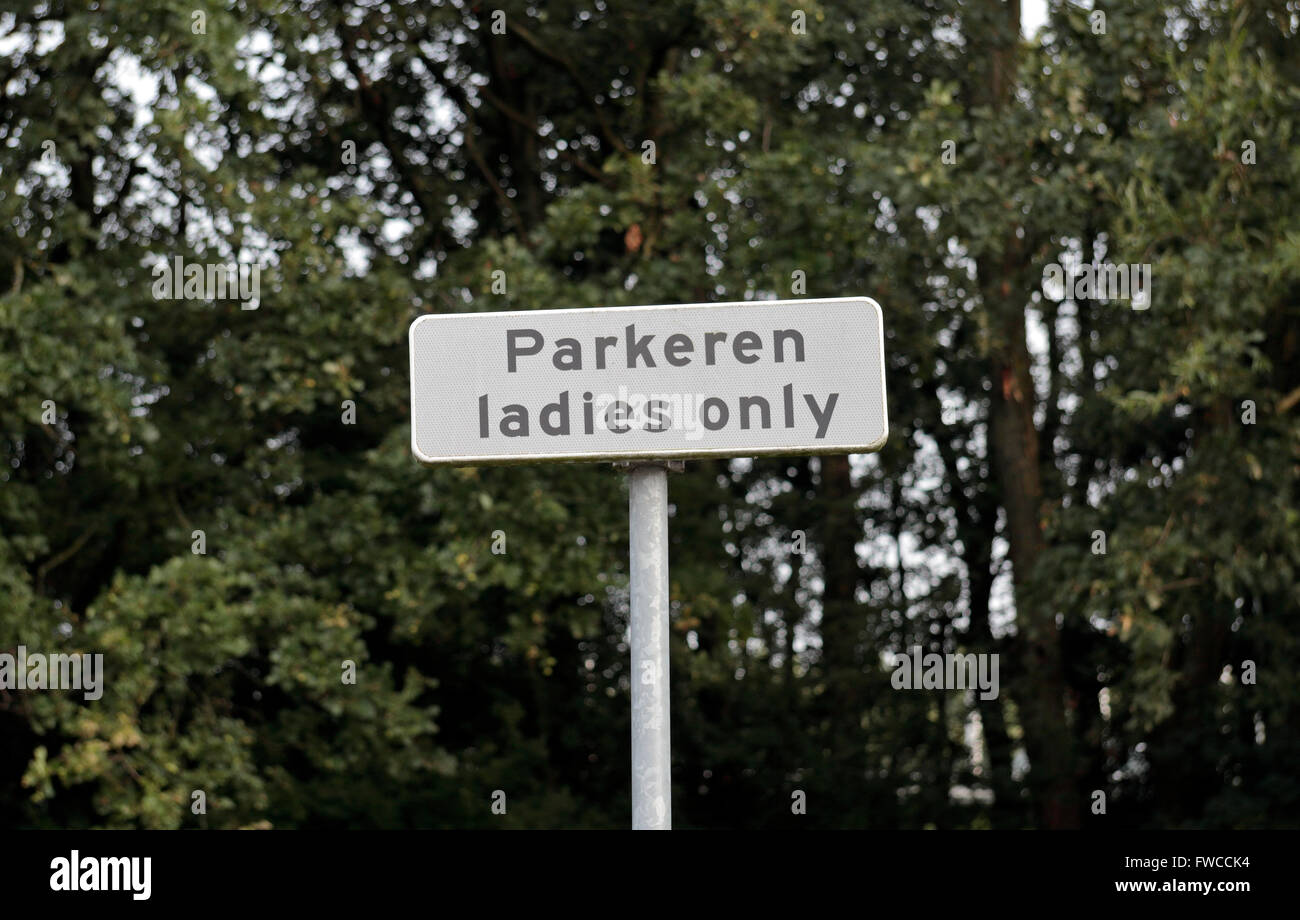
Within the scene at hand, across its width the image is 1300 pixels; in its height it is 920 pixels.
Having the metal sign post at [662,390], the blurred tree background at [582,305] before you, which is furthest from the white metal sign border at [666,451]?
the blurred tree background at [582,305]

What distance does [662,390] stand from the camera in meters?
2.46

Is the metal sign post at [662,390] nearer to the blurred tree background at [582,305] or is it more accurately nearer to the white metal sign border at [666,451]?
the white metal sign border at [666,451]

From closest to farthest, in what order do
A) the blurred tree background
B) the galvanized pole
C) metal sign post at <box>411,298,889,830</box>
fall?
the galvanized pole → metal sign post at <box>411,298,889,830</box> → the blurred tree background

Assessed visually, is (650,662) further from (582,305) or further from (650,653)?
(582,305)

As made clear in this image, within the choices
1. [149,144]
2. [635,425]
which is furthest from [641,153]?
[635,425]

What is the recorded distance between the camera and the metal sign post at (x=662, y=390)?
2441 mm

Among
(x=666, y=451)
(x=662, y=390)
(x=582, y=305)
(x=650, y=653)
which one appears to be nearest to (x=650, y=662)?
(x=650, y=653)

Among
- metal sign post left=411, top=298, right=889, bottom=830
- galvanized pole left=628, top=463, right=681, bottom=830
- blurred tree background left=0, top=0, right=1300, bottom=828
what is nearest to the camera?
galvanized pole left=628, top=463, right=681, bottom=830

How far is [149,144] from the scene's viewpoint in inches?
364

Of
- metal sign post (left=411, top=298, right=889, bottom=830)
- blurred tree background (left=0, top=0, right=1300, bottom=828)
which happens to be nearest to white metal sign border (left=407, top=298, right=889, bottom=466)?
metal sign post (left=411, top=298, right=889, bottom=830)

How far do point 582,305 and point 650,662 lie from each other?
7.97m

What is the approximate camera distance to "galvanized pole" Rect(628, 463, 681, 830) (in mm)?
2332

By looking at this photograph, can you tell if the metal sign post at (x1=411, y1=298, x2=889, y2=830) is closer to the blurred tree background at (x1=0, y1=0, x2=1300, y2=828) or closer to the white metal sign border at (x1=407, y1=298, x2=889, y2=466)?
the white metal sign border at (x1=407, y1=298, x2=889, y2=466)

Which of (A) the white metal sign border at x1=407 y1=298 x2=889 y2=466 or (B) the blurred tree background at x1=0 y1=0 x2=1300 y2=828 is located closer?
(A) the white metal sign border at x1=407 y1=298 x2=889 y2=466
